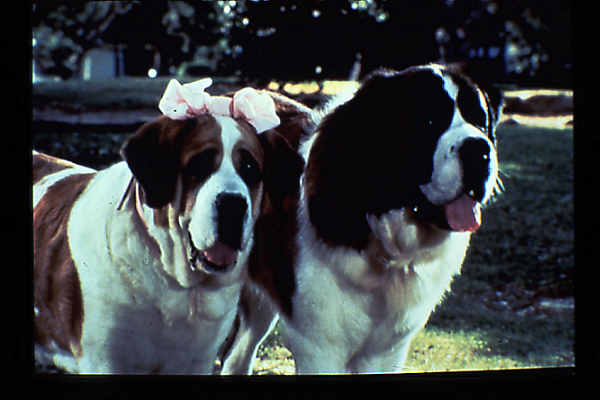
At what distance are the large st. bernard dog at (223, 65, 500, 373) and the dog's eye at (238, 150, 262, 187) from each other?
0.17m

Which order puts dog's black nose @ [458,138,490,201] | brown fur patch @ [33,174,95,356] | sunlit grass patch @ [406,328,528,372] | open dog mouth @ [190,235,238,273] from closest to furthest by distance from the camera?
dog's black nose @ [458,138,490,201] → open dog mouth @ [190,235,238,273] → brown fur patch @ [33,174,95,356] → sunlit grass patch @ [406,328,528,372]

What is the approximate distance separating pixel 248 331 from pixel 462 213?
102 centimetres

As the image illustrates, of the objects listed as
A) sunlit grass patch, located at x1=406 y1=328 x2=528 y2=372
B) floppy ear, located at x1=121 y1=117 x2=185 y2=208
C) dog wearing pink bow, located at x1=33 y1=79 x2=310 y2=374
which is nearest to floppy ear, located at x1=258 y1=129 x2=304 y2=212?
dog wearing pink bow, located at x1=33 y1=79 x2=310 y2=374

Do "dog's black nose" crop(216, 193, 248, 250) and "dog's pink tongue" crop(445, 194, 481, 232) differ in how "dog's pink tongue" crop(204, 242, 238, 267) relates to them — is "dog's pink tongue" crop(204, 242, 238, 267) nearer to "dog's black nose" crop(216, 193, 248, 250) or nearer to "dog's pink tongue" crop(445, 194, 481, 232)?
"dog's black nose" crop(216, 193, 248, 250)

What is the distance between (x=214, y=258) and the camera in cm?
188

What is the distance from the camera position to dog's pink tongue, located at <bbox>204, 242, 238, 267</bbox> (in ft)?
6.06

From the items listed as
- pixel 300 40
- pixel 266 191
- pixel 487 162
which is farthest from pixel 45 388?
pixel 487 162

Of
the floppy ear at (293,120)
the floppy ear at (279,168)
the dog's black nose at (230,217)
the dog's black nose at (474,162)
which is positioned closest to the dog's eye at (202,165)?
the dog's black nose at (230,217)

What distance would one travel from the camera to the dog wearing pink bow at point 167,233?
182 cm

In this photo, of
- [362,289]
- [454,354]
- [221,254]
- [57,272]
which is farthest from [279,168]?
[454,354]

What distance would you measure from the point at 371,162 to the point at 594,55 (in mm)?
1327

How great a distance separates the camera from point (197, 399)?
2.26 metres

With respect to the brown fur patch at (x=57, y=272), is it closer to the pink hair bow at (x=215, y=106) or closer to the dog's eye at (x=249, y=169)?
the pink hair bow at (x=215, y=106)

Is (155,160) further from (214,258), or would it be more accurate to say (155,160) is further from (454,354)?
(454,354)
